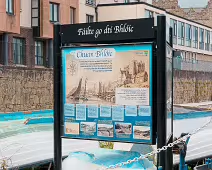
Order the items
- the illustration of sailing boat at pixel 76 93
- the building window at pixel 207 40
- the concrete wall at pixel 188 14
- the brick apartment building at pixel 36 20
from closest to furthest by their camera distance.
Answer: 1. the illustration of sailing boat at pixel 76 93
2. the brick apartment building at pixel 36 20
3. the building window at pixel 207 40
4. the concrete wall at pixel 188 14

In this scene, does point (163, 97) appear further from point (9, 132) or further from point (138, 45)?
point (9, 132)

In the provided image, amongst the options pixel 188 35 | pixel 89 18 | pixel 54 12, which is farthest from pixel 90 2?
pixel 188 35

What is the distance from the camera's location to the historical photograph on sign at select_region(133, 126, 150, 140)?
540 centimetres

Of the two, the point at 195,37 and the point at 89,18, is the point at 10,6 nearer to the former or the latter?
the point at 89,18

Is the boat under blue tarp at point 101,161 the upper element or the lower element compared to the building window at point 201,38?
lower

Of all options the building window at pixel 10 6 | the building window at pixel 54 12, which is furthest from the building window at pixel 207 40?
the building window at pixel 10 6

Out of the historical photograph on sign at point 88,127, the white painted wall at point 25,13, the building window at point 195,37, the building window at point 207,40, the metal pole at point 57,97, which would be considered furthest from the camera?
the building window at point 207,40

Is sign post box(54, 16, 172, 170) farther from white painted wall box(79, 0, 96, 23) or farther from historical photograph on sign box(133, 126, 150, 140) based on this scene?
white painted wall box(79, 0, 96, 23)

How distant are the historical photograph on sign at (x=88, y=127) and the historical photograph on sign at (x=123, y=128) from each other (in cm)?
29

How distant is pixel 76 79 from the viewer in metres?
5.77

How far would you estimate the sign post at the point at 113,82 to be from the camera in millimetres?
5387

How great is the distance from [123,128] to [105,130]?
0.76 ft

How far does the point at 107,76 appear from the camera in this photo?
5.57 metres

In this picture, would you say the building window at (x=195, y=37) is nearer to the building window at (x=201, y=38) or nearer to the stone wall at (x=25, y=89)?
the building window at (x=201, y=38)
